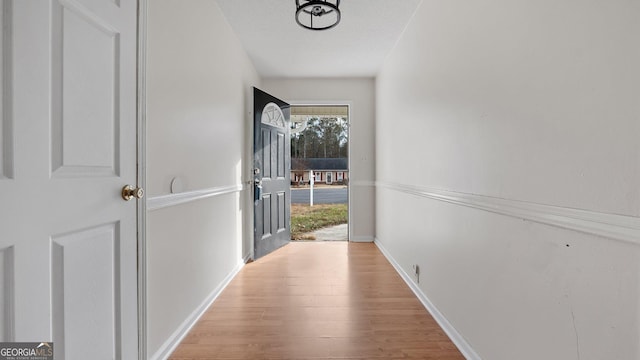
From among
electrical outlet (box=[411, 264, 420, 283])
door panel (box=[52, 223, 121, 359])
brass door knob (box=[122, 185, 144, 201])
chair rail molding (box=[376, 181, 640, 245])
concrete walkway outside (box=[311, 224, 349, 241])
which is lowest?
concrete walkway outside (box=[311, 224, 349, 241])

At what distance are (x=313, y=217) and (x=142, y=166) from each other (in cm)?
530

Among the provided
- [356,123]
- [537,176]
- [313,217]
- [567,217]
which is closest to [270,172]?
[356,123]

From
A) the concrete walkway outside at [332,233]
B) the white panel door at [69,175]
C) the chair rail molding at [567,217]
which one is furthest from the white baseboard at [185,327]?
the concrete walkway outside at [332,233]

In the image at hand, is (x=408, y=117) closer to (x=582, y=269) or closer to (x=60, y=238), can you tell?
(x=582, y=269)

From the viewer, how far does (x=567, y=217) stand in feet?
3.32

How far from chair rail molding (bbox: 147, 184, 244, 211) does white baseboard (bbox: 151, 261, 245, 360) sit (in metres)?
0.77

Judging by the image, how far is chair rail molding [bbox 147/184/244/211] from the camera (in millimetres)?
1579

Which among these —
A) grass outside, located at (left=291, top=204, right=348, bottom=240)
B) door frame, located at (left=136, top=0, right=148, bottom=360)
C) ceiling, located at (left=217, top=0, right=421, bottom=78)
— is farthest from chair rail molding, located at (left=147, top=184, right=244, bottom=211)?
grass outside, located at (left=291, top=204, right=348, bottom=240)

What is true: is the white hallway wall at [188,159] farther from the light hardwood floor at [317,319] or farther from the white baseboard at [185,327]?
the light hardwood floor at [317,319]

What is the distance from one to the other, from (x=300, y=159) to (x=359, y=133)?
2.80 meters

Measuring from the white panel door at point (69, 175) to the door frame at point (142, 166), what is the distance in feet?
0.15

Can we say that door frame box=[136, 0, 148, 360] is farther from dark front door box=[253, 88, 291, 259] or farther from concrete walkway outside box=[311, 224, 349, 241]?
concrete walkway outside box=[311, 224, 349, 241]

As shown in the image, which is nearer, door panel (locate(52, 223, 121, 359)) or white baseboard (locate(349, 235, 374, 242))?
door panel (locate(52, 223, 121, 359))

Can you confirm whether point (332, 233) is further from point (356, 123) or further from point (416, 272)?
point (416, 272)
